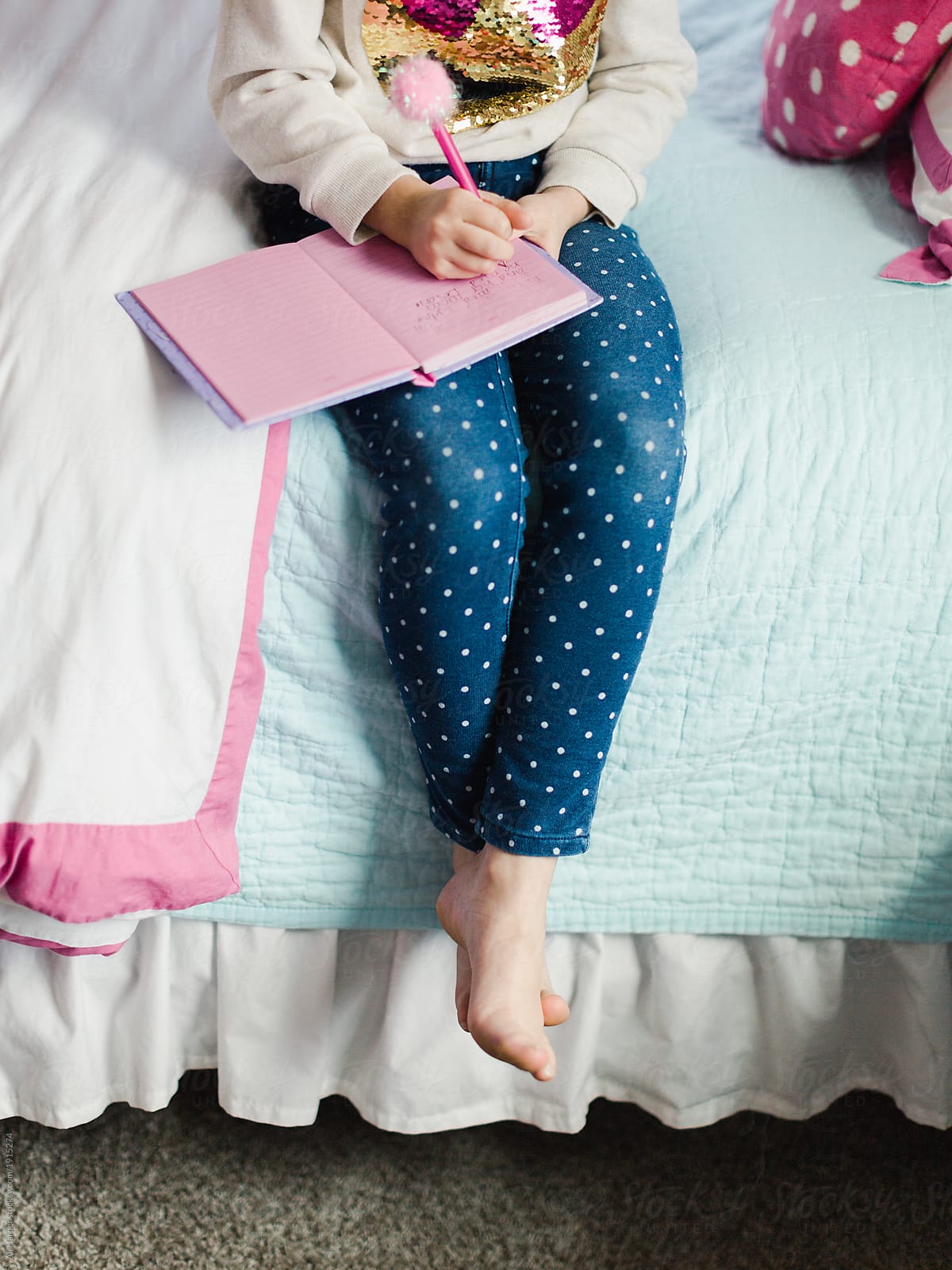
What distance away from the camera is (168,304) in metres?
0.73

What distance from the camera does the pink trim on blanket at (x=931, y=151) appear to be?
92 centimetres

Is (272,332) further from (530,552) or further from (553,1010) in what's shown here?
(553,1010)

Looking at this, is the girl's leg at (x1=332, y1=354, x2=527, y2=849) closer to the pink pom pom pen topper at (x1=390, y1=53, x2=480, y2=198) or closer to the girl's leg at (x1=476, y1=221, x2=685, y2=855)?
the girl's leg at (x1=476, y1=221, x2=685, y2=855)

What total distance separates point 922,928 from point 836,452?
1.25 feet

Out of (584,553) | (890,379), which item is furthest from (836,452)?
(584,553)

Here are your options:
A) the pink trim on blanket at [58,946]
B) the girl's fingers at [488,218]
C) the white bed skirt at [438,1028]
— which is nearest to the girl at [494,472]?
the girl's fingers at [488,218]

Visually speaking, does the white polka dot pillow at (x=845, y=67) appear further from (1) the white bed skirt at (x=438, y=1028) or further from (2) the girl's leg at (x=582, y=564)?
(1) the white bed skirt at (x=438, y=1028)

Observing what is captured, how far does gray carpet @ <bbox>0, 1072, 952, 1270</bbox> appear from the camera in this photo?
88 cm

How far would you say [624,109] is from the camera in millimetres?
908

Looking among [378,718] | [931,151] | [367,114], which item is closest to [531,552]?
[378,718]

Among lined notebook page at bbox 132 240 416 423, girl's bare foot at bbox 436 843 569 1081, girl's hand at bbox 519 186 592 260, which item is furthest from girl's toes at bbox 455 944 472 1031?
girl's hand at bbox 519 186 592 260

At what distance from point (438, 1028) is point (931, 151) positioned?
820mm

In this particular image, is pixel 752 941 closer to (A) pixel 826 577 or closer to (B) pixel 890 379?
(A) pixel 826 577

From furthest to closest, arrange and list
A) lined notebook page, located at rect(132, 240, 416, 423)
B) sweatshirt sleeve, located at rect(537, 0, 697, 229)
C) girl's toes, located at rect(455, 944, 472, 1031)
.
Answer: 1. sweatshirt sleeve, located at rect(537, 0, 697, 229)
2. girl's toes, located at rect(455, 944, 472, 1031)
3. lined notebook page, located at rect(132, 240, 416, 423)
